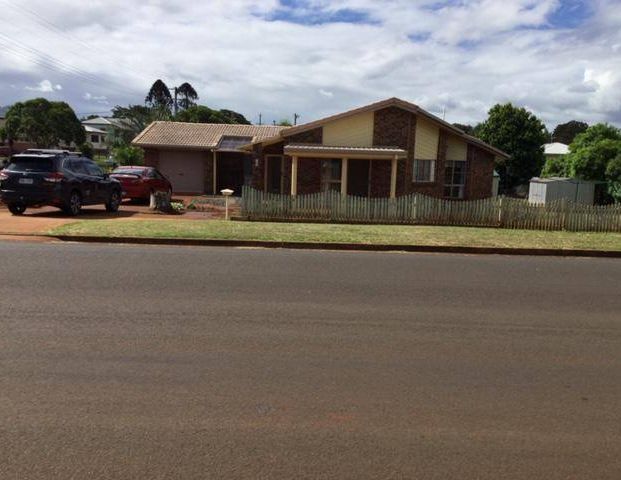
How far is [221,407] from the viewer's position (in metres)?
3.88

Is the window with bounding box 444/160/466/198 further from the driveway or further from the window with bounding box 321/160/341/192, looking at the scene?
the driveway

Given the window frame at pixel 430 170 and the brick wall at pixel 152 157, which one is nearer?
the window frame at pixel 430 170

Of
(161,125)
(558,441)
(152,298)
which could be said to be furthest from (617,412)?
(161,125)

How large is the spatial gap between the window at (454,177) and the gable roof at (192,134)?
8905mm

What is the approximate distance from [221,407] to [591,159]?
125 ft

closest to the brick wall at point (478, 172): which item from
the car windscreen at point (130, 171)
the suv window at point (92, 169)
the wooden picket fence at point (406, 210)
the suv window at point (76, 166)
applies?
the wooden picket fence at point (406, 210)

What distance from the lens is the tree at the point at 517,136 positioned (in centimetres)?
4325

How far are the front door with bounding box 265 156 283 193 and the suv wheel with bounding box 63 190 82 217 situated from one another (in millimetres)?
11215

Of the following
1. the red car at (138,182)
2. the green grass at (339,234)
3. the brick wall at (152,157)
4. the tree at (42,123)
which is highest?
the tree at (42,123)

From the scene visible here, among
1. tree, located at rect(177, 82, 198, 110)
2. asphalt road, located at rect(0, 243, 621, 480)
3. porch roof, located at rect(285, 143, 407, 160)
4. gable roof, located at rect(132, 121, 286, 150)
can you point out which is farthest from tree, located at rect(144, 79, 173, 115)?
asphalt road, located at rect(0, 243, 621, 480)

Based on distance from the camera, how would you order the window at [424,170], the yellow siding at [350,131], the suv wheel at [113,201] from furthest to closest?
the window at [424,170]
the yellow siding at [350,131]
the suv wheel at [113,201]

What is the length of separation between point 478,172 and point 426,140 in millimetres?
3429

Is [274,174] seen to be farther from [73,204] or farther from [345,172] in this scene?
[73,204]

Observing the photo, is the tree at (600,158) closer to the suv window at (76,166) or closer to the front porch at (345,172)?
the front porch at (345,172)
